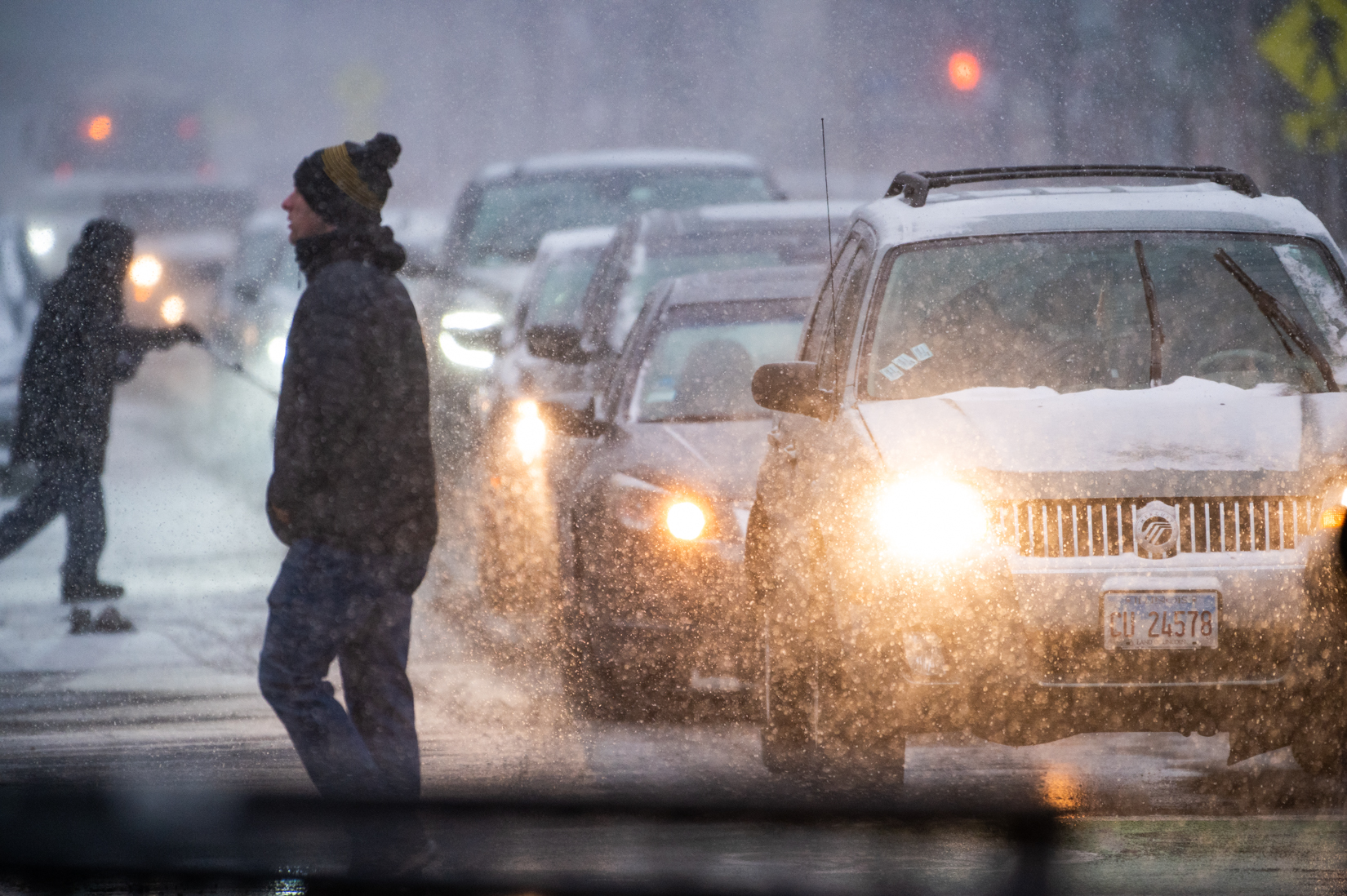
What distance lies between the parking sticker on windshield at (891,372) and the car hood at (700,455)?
115 cm

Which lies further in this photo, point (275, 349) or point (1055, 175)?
point (275, 349)

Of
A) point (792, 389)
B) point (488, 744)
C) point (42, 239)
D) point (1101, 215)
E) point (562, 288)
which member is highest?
point (42, 239)

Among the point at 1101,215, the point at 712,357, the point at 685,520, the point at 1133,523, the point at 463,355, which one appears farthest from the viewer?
the point at 463,355

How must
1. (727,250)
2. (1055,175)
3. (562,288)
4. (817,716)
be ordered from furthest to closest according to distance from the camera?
(562,288), (727,250), (1055,175), (817,716)

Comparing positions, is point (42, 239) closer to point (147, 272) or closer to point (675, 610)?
point (147, 272)

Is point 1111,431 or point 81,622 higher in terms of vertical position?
point 81,622

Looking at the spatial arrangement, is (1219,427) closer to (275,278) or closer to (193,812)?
(193,812)

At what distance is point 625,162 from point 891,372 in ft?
30.6

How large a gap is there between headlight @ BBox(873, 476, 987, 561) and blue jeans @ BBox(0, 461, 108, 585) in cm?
568

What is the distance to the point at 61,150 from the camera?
42312 mm

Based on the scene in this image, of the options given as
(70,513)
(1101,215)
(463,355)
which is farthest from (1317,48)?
(1101,215)

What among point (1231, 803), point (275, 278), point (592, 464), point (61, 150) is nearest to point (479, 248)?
point (275, 278)

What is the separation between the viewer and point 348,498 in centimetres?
597

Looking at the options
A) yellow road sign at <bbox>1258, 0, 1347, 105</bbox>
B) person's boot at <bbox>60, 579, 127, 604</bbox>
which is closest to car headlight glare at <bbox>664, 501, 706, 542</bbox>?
person's boot at <bbox>60, 579, 127, 604</bbox>
